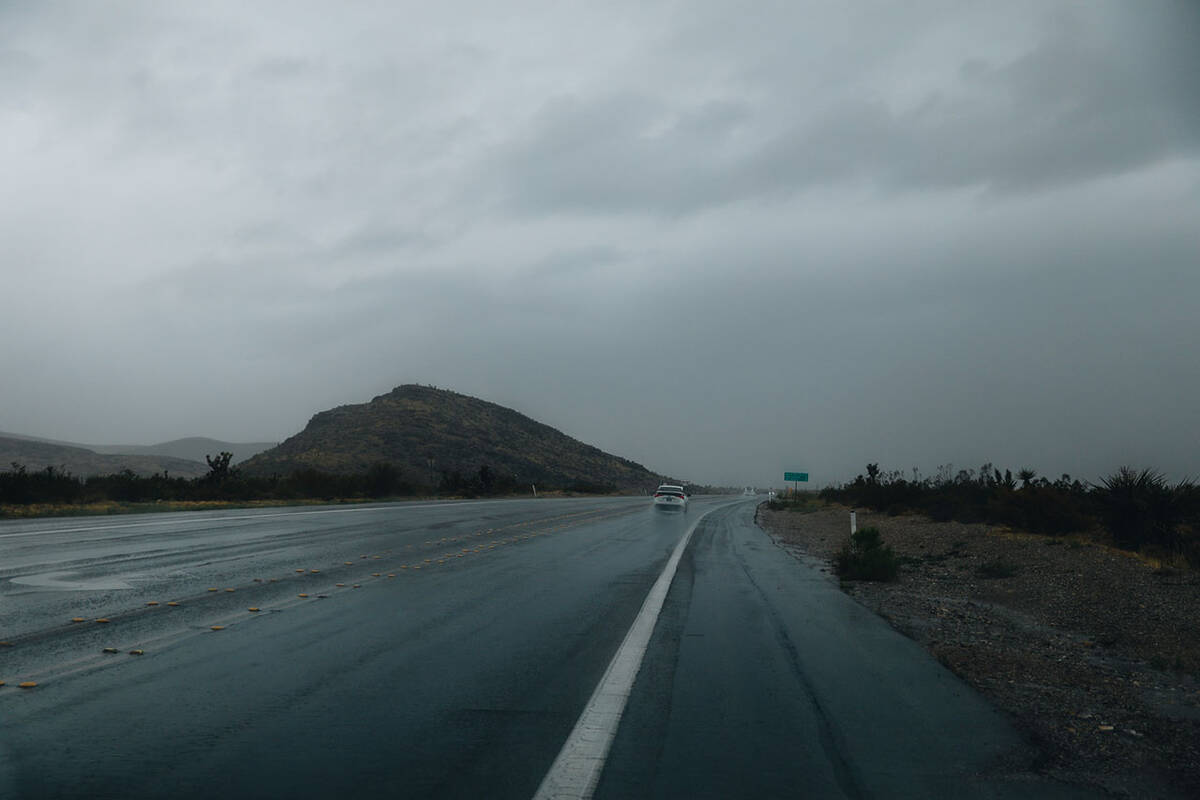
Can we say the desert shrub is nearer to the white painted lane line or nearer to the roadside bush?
the roadside bush

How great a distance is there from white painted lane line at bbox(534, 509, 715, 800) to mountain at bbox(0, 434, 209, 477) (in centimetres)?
11201

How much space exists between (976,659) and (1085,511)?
60.2 ft

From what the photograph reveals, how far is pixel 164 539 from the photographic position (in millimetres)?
19141

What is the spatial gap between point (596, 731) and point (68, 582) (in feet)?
31.4

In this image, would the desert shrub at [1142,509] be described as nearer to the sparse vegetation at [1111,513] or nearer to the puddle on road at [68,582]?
the sparse vegetation at [1111,513]

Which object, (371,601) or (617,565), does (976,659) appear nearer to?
(371,601)

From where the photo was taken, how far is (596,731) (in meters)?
5.67

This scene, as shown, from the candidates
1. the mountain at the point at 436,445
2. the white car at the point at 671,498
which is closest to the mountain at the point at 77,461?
the mountain at the point at 436,445

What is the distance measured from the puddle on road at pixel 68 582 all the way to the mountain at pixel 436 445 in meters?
68.6

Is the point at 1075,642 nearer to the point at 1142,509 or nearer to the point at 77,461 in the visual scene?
the point at 1142,509

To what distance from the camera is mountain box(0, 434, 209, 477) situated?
110 m

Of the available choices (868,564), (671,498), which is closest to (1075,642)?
(868,564)

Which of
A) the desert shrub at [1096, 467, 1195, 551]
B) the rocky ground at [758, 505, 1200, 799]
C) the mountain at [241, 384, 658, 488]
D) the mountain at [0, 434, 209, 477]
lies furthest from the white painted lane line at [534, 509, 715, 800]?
the mountain at [0, 434, 209, 477]

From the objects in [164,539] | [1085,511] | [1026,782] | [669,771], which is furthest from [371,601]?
[1085,511]
